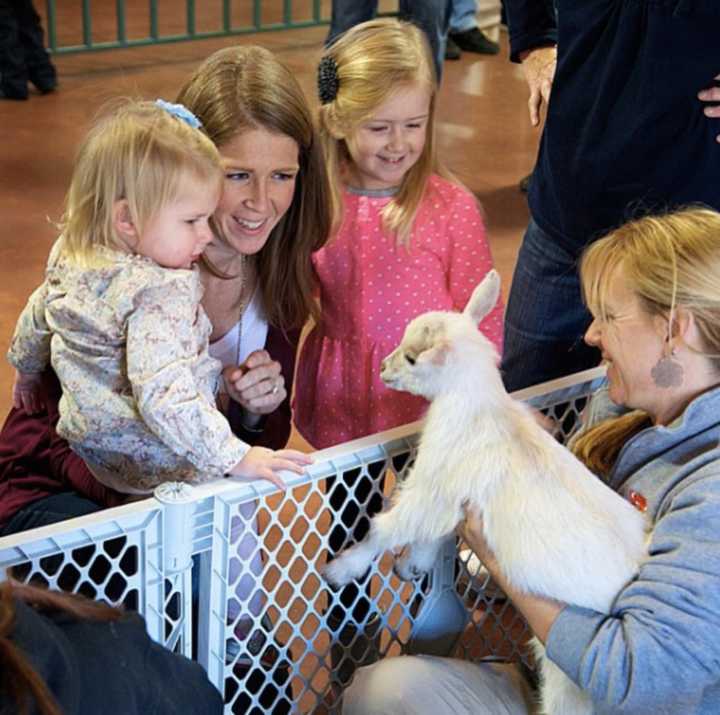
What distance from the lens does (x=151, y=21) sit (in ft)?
22.5

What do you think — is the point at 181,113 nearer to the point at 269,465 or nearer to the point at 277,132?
the point at 277,132

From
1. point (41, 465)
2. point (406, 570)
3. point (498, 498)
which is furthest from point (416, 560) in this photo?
point (41, 465)

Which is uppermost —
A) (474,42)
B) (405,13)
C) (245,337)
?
(245,337)

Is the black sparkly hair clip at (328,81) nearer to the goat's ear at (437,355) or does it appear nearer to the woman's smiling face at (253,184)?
the woman's smiling face at (253,184)

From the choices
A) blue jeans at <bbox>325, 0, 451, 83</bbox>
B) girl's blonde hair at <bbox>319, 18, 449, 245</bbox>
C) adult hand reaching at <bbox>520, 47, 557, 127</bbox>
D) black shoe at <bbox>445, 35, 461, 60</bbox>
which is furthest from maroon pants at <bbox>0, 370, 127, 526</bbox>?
black shoe at <bbox>445, 35, 461, 60</bbox>

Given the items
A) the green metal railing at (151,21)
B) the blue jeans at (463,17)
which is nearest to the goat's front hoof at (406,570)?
the green metal railing at (151,21)

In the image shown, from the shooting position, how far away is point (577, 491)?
5.03 ft

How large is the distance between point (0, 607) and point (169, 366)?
686mm

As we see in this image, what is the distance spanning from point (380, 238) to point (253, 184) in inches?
12.4

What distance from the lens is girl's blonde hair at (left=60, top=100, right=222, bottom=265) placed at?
1.65 metres

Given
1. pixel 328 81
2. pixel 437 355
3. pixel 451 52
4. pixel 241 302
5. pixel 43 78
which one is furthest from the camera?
pixel 451 52

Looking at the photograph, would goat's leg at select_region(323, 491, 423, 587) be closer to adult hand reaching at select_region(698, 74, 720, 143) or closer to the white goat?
the white goat

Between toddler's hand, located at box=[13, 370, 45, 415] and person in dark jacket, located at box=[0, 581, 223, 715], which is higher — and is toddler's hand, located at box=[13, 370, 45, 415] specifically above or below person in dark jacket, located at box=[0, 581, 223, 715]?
below

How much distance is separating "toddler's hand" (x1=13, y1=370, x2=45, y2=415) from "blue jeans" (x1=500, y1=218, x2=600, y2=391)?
0.88 metres
